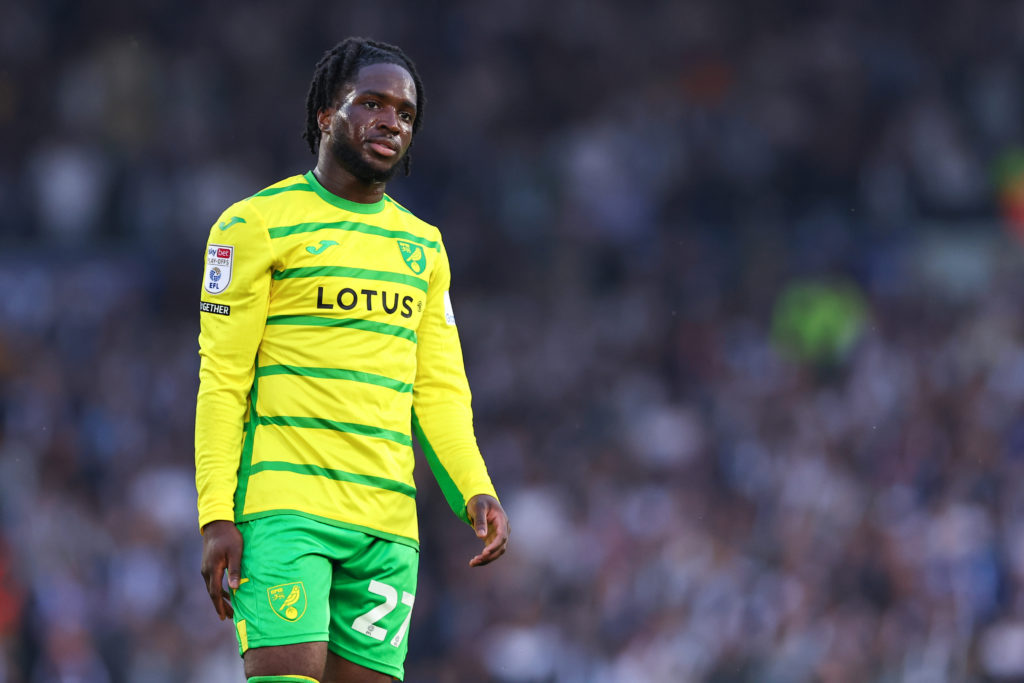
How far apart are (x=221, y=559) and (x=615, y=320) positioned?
30.3ft

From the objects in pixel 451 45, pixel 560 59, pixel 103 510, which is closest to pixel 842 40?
pixel 560 59

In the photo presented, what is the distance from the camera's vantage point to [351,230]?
4270 mm

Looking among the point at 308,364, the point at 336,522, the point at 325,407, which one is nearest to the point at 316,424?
the point at 325,407

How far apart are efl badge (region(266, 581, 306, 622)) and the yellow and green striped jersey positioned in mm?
217

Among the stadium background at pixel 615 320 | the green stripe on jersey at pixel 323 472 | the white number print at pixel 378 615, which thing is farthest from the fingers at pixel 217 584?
the stadium background at pixel 615 320

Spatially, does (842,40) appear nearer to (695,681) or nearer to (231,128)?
(231,128)

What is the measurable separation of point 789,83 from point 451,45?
3.45 m

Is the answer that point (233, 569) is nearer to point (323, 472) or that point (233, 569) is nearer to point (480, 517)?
point (323, 472)

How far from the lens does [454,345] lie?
459 cm

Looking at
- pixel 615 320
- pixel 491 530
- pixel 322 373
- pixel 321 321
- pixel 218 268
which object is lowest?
pixel 615 320

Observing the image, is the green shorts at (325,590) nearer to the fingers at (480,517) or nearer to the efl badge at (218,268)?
the fingers at (480,517)

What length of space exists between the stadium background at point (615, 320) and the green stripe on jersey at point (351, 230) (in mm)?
5999

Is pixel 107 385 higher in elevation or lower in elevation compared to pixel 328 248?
lower

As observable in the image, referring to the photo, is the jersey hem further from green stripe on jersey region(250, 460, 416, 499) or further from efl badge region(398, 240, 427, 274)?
efl badge region(398, 240, 427, 274)
